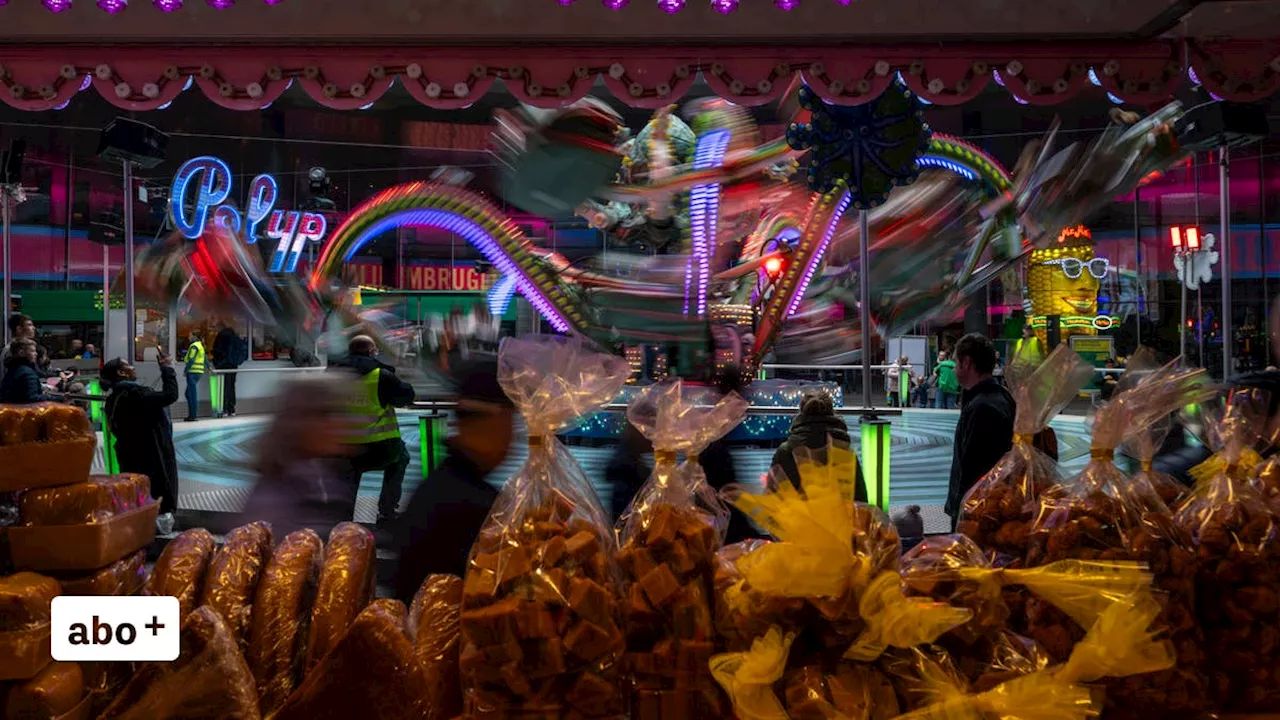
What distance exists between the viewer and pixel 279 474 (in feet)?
14.5

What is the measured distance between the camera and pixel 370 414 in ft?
18.6

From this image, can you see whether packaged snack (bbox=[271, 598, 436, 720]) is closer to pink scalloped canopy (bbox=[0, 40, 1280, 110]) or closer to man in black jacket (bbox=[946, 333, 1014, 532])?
pink scalloped canopy (bbox=[0, 40, 1280, 110])

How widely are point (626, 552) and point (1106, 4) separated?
206 centimetres

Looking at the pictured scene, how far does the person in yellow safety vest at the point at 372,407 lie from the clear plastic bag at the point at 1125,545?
4367mm

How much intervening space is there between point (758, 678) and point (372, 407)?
15.8 feet

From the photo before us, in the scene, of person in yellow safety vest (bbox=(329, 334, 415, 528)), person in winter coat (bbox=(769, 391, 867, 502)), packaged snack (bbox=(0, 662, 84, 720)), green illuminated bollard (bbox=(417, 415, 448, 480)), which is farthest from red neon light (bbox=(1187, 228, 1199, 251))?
packaged snack (bbox=(0, 662, 84, 720))

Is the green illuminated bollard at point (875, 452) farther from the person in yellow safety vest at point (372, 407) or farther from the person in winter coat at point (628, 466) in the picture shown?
the person in yellow safety vest at point (372, 407)

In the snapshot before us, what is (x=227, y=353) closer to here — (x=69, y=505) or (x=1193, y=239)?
(x=69, y=505)

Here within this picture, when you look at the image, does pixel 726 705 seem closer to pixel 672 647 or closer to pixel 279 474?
pixel 672 647

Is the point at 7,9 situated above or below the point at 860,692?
above

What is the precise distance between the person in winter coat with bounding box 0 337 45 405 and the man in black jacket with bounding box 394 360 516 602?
4.73 meters

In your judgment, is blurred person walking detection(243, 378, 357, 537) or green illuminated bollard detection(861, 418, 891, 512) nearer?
blurred person walking detection(243, 378, 357, 537)

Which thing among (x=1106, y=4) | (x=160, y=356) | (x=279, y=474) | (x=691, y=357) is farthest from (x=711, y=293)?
(x=1106, y=4)

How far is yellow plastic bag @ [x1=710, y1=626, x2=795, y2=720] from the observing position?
3.94 ft
